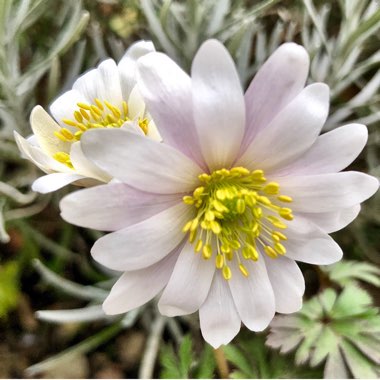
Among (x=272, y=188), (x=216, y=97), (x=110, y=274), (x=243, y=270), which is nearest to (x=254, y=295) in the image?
(x=243, y=270)

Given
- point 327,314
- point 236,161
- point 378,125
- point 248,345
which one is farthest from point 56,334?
point 378,125

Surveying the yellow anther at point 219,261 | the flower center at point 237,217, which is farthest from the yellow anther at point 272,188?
the yellow anther at point 219,261

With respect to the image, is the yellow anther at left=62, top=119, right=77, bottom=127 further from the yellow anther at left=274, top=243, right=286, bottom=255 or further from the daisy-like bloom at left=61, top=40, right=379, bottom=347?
the yellow anther at left=274, top=243, right=286, bottom=255

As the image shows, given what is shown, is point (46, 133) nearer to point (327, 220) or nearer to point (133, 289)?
point (133, 289)

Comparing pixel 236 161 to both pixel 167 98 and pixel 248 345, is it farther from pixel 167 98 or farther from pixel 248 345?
pixel 248 345

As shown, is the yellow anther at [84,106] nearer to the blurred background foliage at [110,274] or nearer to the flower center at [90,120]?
the flower center at [90,120]

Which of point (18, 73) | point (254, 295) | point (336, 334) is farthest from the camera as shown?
point (18, 73)
